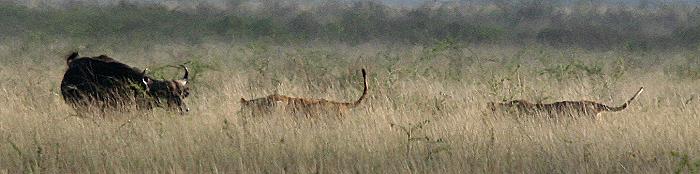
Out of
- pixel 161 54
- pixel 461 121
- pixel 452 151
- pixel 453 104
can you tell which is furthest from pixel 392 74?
pixel 161 54

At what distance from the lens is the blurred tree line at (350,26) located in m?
26.0

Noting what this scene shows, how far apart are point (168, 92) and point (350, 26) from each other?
20.5 m

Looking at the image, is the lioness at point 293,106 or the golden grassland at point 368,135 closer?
the golden grassland at point 368,135

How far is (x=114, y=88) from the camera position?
9086 mm

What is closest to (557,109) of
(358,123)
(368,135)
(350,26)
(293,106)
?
(358,123)

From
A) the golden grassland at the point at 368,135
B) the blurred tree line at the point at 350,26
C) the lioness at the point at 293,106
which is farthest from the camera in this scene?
the blurred tree line at the point at 350,26

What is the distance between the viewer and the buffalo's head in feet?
28.5

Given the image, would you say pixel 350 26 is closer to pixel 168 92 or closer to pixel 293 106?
pixel 168 92

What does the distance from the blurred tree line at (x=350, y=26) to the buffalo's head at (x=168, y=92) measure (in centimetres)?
1410

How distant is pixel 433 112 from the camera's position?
910 centimetres

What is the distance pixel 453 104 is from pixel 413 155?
9.17ft

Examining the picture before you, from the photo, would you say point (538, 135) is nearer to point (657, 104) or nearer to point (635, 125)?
point (635, 125)

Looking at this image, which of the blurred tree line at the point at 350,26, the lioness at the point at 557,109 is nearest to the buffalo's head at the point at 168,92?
the lioness at the point at 557,109

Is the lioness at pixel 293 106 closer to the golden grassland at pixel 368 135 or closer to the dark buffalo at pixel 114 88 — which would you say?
the golden grassland at pixel 368 135
